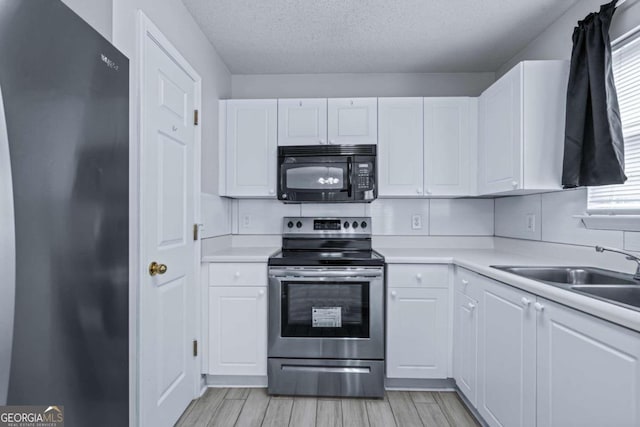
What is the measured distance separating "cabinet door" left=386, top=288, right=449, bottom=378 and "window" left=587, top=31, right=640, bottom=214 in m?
1.05

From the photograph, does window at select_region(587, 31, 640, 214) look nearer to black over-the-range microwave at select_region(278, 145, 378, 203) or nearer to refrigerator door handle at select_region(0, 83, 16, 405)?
black over-the-range microwave at select_region(278, 145, 378, 203)

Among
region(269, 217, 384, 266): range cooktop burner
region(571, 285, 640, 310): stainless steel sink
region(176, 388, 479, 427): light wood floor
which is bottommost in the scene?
region(176, 388, 479, 427): light wood floor

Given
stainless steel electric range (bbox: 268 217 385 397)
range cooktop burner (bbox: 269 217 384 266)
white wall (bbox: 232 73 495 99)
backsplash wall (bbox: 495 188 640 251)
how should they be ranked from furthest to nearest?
white wall (bbox: 232 73 495 99) < range cooktop burner (bbox: 269 217 384 266) < stainless steel electric range (bbox: 268 217 385 397) < backsplash wall (bbox: 495 188 640 251)

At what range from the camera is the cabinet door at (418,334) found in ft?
7.11

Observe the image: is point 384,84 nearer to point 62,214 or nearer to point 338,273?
point 338,273

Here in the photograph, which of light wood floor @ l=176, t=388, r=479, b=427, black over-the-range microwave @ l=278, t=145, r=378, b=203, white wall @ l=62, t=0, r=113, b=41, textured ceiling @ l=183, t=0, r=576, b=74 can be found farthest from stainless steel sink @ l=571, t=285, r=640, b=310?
white wall @ l=62, t=0, r=113, b=41

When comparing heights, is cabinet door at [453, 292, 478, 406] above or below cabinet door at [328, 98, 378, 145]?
below

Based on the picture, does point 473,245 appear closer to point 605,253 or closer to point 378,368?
point 605,253

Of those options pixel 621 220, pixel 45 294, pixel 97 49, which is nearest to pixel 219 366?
pixel 45 294

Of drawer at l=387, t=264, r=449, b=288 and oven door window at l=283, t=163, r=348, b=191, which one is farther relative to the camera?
oven door window at l=283, t=163, r=348, b=191

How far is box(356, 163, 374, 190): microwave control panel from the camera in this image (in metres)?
2.43

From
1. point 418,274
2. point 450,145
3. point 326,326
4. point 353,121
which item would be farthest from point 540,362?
point 353,121

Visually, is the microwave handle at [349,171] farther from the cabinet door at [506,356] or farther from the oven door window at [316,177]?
the cabinet door at [506,356]

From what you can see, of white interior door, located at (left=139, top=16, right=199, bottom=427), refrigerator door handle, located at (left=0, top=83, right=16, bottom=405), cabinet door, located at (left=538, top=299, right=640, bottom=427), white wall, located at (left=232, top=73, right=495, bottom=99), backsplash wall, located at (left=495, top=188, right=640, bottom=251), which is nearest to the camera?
refrigerator door handle, located at (left=0, top=83, right=16, bottom=405)
